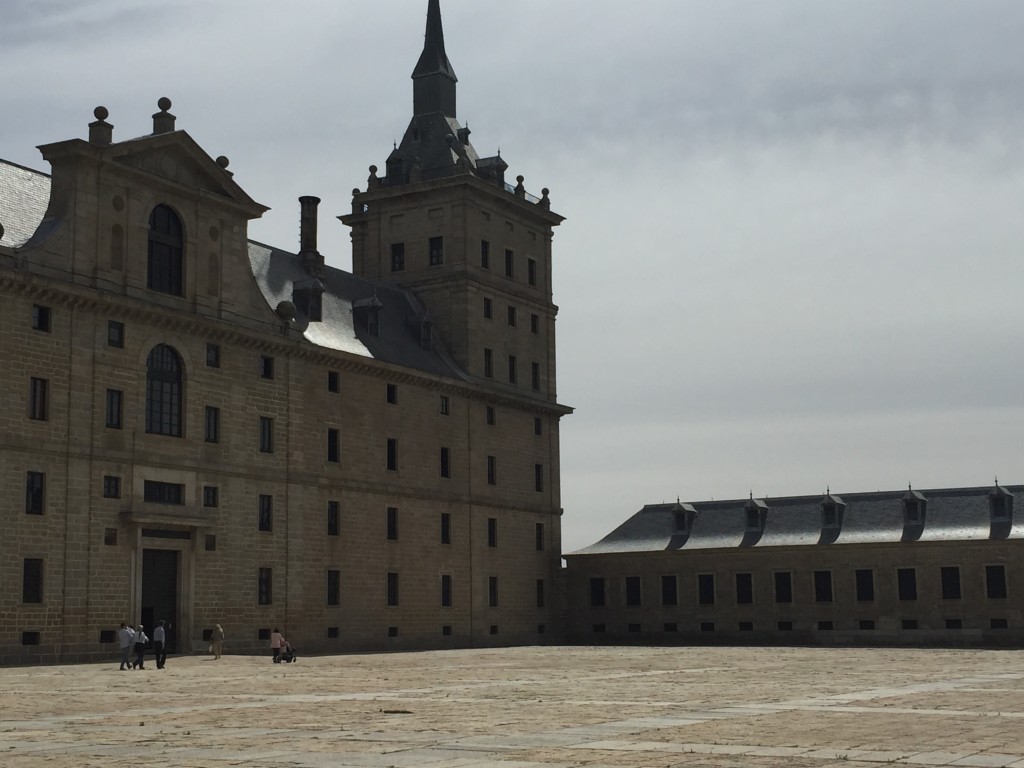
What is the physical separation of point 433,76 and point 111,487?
37.6 m

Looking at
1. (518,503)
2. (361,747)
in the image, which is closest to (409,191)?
(518,503)

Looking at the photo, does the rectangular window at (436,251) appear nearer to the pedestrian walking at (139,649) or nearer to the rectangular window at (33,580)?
the rectangular window at (33,580)

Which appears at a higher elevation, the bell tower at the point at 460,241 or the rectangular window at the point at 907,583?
the bell tower at the point at 460,241

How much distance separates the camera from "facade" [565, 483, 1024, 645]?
225ft

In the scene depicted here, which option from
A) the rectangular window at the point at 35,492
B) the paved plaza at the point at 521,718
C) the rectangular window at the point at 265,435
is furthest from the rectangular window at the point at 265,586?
the paved plaza at the point at 521,718

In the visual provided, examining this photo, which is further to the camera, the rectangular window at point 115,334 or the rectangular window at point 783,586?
the rectangular window at point 783,586

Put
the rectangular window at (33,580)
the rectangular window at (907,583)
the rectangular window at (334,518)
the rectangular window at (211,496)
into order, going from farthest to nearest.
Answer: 1. the rectangular window at (907,583)
2. the rectangular window at (334,518)
3. the rectangular window at (211,496)
4. the rectangular window at (33,580)

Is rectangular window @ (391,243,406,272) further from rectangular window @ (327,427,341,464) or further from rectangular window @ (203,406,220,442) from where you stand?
rectangular window @ (203,406,220,442)

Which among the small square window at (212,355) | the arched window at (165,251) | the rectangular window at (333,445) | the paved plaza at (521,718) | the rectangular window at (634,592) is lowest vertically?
the paved plaza at (521,718)

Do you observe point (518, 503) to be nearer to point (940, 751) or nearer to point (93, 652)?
point (93, 652)

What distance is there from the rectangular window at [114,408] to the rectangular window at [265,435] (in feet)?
26.3

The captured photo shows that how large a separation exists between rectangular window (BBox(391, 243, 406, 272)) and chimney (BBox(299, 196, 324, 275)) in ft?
26.6

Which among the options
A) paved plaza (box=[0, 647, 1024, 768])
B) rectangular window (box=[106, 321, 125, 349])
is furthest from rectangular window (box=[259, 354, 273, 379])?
paved plaza (box=[0, 647, 1024, 768])

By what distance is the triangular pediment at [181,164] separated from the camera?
172ft
